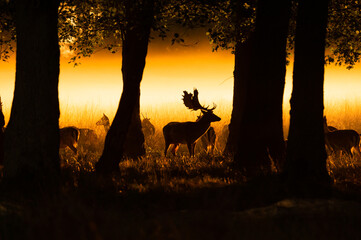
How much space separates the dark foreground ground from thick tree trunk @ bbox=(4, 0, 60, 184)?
499 mm

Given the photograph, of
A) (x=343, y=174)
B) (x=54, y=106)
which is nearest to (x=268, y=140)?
(x=343, y=174)

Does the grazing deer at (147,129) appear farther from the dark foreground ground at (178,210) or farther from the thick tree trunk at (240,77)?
the dark foreground ground at (178,210)

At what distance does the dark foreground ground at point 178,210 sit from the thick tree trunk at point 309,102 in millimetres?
519

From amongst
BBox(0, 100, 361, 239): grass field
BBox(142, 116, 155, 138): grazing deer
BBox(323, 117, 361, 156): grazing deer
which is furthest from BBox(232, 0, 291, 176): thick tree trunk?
BBox(142, 116, 155, 138): grazing deer

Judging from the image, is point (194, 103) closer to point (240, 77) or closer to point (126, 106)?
point (240, 77)

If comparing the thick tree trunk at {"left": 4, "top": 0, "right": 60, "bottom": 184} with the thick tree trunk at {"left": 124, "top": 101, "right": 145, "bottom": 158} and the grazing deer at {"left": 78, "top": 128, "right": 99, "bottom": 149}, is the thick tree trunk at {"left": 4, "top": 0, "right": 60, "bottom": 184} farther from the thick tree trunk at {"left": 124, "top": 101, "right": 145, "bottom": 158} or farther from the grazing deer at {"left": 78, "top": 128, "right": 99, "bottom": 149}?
the grazing deer at {"left": 78, "top": 128, "right": 99, "bottom": 149}

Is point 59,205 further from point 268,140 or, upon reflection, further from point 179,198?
point 268,140

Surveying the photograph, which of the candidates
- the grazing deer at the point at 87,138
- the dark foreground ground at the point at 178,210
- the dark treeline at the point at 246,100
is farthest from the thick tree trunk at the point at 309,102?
the grazing deer at the point at 87,138

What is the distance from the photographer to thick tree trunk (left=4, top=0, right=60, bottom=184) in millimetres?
10031

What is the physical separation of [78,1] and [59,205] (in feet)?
31.2

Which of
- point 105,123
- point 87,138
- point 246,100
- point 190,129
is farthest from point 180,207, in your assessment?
point 105,123

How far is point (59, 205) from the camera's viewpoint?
746 centimetres

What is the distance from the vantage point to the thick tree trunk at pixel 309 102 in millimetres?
10391

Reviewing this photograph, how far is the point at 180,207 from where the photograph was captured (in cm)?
880
